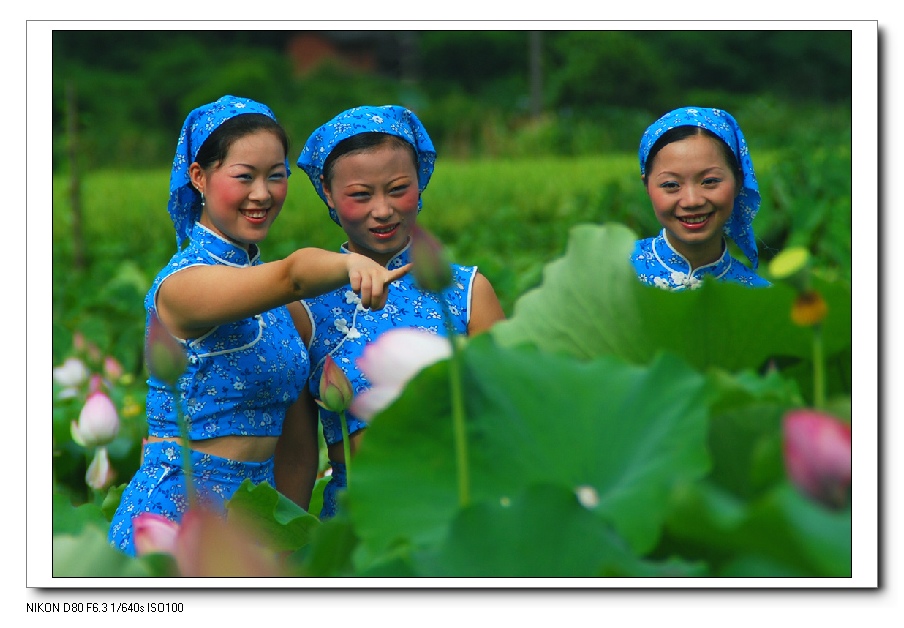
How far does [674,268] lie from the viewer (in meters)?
1.93

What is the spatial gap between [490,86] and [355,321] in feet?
57.6

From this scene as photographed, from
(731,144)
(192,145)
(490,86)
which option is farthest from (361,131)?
(490,86)

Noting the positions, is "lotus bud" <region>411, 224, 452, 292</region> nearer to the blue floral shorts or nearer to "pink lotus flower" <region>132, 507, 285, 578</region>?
"pink lotus flower" <region>132, 507, 285, 578</region>

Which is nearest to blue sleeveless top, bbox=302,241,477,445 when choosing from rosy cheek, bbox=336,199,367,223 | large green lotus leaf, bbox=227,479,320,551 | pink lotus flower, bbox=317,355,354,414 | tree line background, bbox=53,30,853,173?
rosy cheek, bbox=336,199,367,223

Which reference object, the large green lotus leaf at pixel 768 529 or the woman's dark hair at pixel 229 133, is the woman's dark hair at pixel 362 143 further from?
the large green lotus leaf at pixel 768 529

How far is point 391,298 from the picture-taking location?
183cm

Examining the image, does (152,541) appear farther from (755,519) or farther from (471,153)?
(471,153)

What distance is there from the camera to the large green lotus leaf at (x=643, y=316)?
772 mm

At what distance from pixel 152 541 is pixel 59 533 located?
36 cm

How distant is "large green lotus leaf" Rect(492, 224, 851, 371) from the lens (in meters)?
0.77

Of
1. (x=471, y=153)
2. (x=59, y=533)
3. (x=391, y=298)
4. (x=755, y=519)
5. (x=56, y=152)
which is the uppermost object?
(x=471, y=153)

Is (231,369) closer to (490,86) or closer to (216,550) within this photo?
(216,550)

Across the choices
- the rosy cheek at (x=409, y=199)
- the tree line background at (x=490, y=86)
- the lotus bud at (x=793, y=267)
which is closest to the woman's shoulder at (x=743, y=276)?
the rosy cheek at (x=409, y=199)
